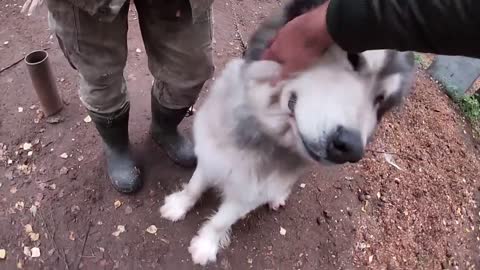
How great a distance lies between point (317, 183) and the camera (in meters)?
2.02

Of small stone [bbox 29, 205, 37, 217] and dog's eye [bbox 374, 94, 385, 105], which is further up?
dog's eye [bbox 374, 94, 385, 105]

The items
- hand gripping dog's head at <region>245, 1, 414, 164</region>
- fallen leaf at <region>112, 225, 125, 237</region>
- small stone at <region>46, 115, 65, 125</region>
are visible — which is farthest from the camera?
small stone at <region>46, 115, 65, 125</region>

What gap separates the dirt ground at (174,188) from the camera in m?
1.75

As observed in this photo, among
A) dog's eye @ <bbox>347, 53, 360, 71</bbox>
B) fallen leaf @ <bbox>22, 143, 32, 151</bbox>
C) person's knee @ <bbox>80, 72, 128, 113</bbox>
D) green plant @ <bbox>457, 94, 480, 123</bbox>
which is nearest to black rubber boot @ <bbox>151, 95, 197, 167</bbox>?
person's knee @ <bbox>80, 72, 128, 113</bbox>

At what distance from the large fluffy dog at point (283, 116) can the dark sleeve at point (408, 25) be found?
6.9 inches

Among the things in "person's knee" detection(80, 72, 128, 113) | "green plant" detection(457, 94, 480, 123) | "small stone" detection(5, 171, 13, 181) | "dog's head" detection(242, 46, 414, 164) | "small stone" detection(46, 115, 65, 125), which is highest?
"dog's head" detection(242, 46, 414, 164)

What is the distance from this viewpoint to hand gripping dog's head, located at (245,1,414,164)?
0.99 m

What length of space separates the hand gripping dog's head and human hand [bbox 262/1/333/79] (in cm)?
3

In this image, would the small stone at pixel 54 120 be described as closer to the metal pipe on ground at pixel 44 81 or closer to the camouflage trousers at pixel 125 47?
the metal pipe on ground at pixel 44 81

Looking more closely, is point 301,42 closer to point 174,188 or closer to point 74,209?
point 174,188

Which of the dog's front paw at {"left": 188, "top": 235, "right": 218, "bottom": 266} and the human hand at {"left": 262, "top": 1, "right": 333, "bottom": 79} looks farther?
the dog's front paw at {"left": 188, "top": 235, "right": 218, "bottom": 266}

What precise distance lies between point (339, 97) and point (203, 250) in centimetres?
93

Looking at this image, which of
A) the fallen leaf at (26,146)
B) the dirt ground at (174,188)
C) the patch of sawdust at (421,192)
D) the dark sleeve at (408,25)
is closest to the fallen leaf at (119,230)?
the dirt ground at (174,188)

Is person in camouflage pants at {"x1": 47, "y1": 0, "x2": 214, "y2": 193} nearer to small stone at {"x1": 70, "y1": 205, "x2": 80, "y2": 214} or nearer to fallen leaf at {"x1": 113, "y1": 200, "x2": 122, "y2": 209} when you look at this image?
fallen leaf at {"x1": 113, "y1": 200, "x2": 122, "y2": 209}
